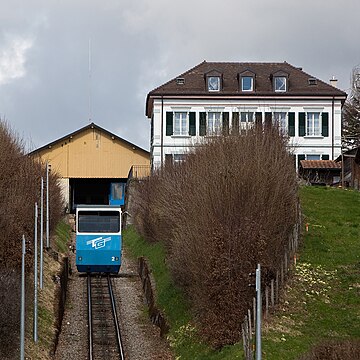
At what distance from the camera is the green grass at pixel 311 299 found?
28109mm

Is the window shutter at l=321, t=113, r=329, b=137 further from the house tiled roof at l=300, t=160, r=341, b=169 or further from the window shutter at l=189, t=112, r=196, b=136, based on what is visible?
the window shutter at l=189, t=112, r=196, b=136

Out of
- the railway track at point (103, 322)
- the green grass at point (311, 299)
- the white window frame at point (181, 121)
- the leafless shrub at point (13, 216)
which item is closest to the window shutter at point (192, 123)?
the white window frame at point (181, 121)

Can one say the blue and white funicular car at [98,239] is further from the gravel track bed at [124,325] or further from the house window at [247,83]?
the house window at [247,83]

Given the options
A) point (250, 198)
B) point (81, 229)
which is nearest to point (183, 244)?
point (250, 198)

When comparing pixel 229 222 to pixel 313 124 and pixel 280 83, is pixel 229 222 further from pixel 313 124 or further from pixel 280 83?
pixel 280 83

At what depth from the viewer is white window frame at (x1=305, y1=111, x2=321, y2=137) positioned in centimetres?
7071

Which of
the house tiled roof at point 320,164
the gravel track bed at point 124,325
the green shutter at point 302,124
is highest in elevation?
the green shutter at point 302,124

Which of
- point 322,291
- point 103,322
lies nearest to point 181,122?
point 103,322

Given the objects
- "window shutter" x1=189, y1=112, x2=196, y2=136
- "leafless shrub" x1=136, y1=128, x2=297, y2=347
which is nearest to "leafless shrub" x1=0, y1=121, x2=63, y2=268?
"leafless shrub" x1=136, y1=128, x2=297, y2=347

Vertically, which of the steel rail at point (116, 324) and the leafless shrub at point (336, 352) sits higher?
the leafless shrub at point (336, 352)

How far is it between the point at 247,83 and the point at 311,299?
1645 inches

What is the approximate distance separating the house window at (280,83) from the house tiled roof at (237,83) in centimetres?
39

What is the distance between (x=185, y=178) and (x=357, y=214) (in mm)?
12946

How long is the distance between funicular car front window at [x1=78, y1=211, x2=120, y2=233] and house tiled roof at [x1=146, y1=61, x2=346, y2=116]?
27527 millimetres
